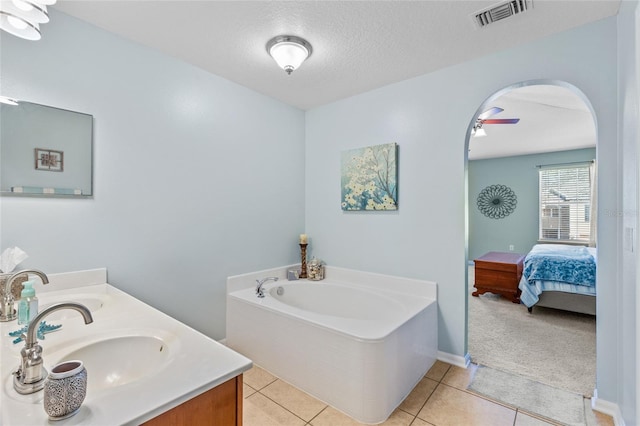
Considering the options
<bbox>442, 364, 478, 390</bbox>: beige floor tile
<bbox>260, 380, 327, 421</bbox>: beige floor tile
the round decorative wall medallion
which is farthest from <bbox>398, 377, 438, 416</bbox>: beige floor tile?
the round decorative wall medallion

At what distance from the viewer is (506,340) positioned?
283 centimetres

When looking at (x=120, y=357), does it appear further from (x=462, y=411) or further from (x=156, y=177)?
(x=462, y=411)

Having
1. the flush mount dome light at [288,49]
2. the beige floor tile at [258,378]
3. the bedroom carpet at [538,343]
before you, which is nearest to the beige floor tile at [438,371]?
the bedroom carpet at [538,343]

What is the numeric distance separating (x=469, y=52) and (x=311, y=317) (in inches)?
88.2

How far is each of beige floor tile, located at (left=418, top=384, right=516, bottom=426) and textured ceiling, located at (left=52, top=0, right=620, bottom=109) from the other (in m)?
2.41

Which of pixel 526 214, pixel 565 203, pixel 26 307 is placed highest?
pixel 565 203

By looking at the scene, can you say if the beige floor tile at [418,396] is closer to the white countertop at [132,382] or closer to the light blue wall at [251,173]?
the light blue wall at [251,173]

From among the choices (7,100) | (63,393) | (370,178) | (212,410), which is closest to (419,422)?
(212,410)

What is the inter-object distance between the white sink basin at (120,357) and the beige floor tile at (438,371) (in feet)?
6.37

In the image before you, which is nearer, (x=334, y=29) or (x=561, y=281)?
(x=334, y=29)

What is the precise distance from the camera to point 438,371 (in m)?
2.31

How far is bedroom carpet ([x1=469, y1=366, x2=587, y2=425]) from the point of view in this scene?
1.79 meters

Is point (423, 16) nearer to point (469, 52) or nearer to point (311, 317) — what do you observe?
point (469, 52)

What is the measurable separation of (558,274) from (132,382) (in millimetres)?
4084
